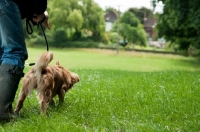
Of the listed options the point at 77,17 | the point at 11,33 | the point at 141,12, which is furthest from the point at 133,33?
the point at 11,33

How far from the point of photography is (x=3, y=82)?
3.21 m

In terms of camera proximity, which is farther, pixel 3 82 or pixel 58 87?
pixel 58 87

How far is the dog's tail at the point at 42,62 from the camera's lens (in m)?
3.42

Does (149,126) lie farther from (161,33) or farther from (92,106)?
(161,33)

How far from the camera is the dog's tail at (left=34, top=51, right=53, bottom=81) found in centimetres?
342

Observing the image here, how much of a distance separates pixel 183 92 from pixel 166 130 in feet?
6.84

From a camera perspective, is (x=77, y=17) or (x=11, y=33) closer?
(x=11, y=33)

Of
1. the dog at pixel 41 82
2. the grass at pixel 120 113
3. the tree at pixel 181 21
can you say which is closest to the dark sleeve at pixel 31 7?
the dog at pixel 41 82

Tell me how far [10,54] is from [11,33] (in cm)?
23

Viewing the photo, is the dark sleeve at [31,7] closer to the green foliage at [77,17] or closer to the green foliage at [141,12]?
the green foliage at [77,17]

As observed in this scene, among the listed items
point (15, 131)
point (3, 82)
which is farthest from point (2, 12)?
point (15, 131)

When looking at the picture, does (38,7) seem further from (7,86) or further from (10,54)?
(7,86)

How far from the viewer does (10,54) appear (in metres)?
3.33

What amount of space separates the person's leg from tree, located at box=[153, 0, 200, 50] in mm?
17836
